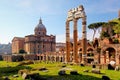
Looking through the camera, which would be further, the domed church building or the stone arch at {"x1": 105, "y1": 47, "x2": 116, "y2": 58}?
the domed church building

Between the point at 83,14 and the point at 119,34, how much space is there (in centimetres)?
1538

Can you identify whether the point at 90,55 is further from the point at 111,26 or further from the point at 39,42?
the point at 39,42

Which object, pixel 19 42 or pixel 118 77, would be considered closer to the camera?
pixel 118 77

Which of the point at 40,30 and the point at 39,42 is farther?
the point at 40,30

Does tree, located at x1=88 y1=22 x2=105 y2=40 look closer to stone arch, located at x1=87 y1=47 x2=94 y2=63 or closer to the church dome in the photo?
stone arch, located at x1=87 y1=47 x2=94 y2=63

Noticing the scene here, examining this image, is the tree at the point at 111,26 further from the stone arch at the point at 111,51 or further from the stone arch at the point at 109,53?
the stone arch at the point at 109,53

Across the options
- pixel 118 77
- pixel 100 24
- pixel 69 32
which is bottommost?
pixel 118 77

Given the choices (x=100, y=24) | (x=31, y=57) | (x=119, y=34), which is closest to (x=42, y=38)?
(x=31, y=57)

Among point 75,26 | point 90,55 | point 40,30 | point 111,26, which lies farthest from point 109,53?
point 40,30

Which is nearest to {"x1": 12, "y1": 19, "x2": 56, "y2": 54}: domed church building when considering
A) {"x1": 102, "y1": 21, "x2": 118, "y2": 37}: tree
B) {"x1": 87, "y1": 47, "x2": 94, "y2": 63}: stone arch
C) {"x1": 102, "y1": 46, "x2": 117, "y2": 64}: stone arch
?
{"x1": 102, "y1": 21, "x2": 118, "y2": 37}: tree

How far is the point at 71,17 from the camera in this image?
4784 centimetres

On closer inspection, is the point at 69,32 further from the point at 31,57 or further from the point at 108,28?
the point at 31,57

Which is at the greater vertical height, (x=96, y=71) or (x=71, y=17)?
(x=71, y=17)

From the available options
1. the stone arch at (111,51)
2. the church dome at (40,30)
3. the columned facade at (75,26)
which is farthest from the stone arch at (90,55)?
the church dome at (40,30)
